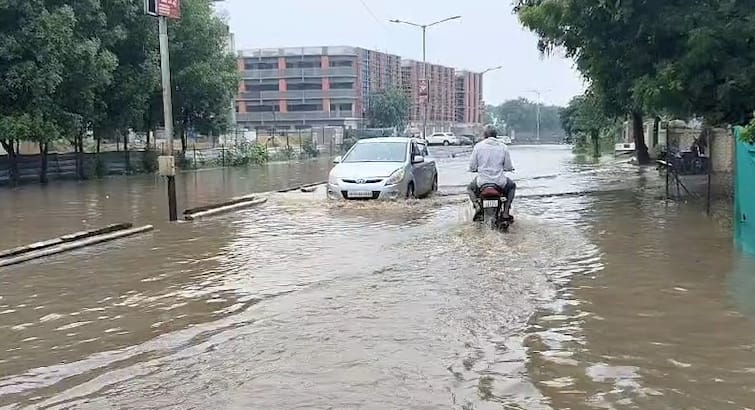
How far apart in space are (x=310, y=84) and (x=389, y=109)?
19436 mm

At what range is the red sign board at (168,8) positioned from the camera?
1328 cm

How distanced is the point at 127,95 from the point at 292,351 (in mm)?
25796

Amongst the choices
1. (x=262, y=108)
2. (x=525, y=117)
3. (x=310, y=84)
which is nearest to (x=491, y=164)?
(x=310, y=84)

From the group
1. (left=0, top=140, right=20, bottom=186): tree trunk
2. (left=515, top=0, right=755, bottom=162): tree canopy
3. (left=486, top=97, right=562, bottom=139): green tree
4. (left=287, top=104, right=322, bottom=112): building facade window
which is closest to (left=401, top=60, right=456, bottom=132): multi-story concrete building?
(left=287, top=104, right=322, bottom=112): building facade window

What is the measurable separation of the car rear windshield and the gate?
8.15 m

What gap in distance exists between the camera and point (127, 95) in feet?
98.0

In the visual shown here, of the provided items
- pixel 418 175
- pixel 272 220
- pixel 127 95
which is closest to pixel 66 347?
pixel 272 220

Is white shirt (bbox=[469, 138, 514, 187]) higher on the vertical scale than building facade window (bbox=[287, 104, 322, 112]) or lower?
lower

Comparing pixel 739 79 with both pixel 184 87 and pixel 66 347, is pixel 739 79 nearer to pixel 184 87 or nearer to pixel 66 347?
pixel 66 347

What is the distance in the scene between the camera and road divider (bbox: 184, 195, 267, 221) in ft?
48.4

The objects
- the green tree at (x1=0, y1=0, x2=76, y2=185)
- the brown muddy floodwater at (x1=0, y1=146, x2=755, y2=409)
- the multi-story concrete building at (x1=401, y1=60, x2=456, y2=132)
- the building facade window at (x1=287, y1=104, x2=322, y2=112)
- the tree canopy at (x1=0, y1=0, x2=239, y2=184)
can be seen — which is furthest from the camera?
the building facade window at (x1=287, y1=104, x2=322, y2=112)

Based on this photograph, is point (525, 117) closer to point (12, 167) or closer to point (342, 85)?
point (342, 85)

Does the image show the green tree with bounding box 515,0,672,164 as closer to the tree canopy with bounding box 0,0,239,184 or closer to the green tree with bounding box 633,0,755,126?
the green tree with bounding box 633,0,755,126

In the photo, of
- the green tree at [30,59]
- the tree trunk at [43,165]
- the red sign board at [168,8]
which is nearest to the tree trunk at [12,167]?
the tree trunk at [43,165]
